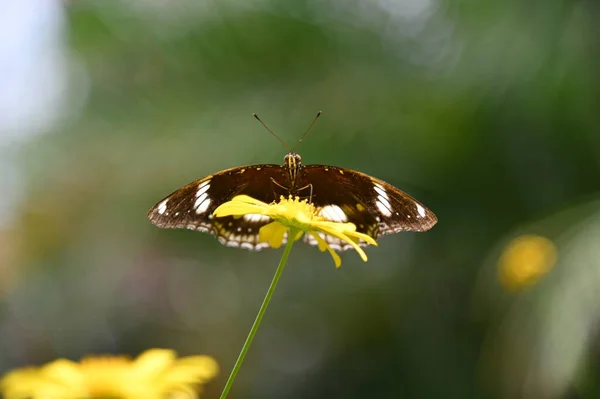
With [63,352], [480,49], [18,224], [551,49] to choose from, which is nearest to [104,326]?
[63,352]

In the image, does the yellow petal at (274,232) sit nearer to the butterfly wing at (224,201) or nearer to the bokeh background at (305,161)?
the butterfly wing at (224,201)

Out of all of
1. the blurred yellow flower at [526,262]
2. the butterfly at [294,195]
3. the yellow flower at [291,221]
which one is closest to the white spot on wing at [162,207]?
the butterfly at [294,195]

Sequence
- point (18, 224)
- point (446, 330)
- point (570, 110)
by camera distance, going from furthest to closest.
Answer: point (18, 224) < point (446, 330) < point (570, 110)

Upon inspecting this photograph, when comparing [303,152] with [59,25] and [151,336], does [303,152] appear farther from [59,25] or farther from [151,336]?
[59,25]

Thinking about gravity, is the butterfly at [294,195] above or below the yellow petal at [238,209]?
above

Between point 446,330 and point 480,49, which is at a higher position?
point 480,49

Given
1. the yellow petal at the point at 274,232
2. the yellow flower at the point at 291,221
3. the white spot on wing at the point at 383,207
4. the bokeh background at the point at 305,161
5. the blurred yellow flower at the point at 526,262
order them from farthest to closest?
the bokeh background at the point at 305,161, the blurred yellow flower at the point at 526,262, the white spot on wing at the point at 383,207, the yellow petal at the point at 274,232, the yellow flower at the point at 291,221

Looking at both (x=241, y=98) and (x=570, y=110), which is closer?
(x=570, y=110)
